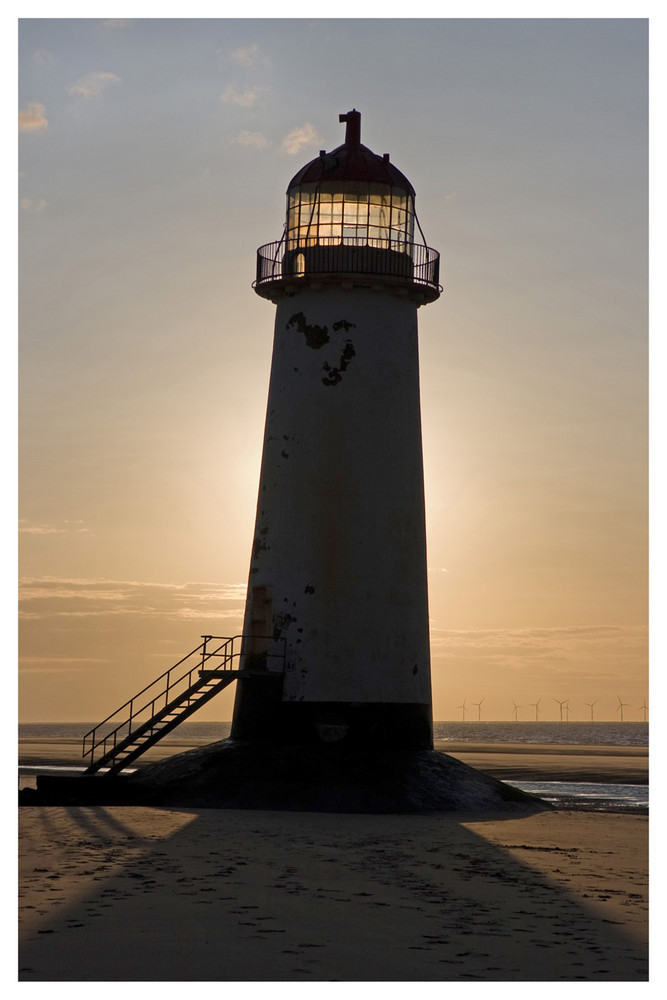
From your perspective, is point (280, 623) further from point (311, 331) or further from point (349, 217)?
point (349, 217)

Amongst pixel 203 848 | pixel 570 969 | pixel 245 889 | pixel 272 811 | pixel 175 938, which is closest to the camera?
pixel 570 969

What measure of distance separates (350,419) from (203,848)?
10.6 metres

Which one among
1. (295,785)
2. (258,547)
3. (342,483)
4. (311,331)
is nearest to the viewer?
(295,785)

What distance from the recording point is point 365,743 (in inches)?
1003

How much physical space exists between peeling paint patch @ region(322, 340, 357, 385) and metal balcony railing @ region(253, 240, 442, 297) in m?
1.60

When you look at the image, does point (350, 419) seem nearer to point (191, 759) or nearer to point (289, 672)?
point (289, 672)

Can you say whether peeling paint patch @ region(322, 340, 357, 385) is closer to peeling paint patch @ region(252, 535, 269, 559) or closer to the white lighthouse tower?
the white lighthouse tower

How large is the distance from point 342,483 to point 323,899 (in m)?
12.6

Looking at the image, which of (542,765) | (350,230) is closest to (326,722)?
(350,230)

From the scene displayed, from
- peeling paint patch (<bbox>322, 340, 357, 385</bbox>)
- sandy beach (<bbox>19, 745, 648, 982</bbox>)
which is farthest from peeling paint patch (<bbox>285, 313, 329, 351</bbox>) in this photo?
sandy beach (<bbox>19, 745, 648, 982</bbox>)

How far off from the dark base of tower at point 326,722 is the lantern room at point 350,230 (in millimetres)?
8672

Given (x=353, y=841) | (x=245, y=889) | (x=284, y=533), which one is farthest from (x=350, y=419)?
(x=245, y=889)

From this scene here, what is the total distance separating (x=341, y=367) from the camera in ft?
87.4

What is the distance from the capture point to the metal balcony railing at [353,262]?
26812 millimetres
